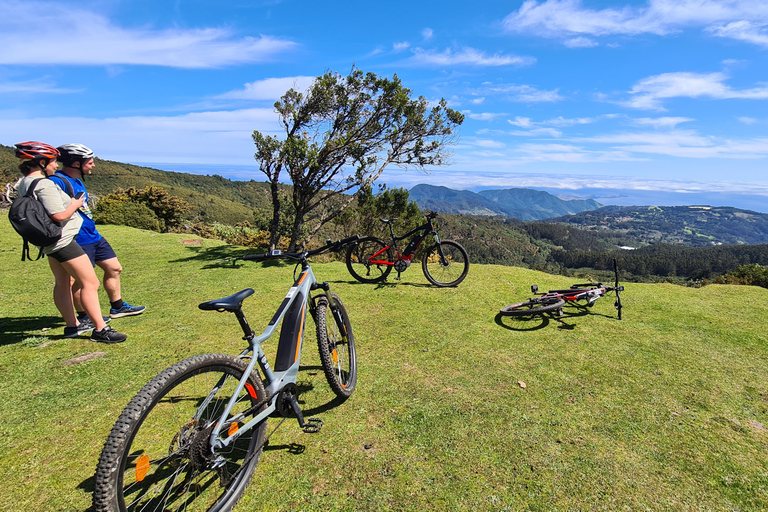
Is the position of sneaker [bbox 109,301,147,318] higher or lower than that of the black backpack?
lower

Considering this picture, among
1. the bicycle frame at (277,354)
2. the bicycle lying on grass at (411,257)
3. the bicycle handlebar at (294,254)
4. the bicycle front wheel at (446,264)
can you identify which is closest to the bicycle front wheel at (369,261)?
the bicycle lying on grass at (411,257)

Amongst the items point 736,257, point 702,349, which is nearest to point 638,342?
point 702,349

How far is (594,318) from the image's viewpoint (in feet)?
19.4

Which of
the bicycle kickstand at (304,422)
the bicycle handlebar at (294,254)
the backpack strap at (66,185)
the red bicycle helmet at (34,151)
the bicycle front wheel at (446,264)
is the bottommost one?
the bicycle kickstand at (304,422)

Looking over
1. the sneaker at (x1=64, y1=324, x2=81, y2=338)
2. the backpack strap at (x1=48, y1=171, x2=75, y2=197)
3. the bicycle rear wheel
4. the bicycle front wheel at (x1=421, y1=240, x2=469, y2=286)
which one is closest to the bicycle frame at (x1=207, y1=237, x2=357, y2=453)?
the backpack strap at (x1=48, y1=171, x2=75, y2=197)

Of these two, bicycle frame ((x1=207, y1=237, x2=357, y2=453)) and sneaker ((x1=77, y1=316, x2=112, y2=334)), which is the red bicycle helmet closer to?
sneaker ((x1=77, y1=316, x2=112, y2=334))

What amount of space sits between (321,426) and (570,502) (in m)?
1.99

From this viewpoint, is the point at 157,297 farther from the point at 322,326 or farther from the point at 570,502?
the point at 570,502

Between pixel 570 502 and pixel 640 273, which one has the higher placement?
pixel 570 502

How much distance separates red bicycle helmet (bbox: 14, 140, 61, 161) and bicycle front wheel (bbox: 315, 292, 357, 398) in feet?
11.9

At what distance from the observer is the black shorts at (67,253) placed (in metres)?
3.94

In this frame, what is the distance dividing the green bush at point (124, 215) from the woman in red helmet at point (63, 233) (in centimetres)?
1921

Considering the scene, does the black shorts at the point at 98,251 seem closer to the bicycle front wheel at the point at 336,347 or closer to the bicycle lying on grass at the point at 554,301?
the bicycle front wheel at the point at 336,347

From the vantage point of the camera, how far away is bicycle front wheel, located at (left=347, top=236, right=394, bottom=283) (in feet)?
25.3
